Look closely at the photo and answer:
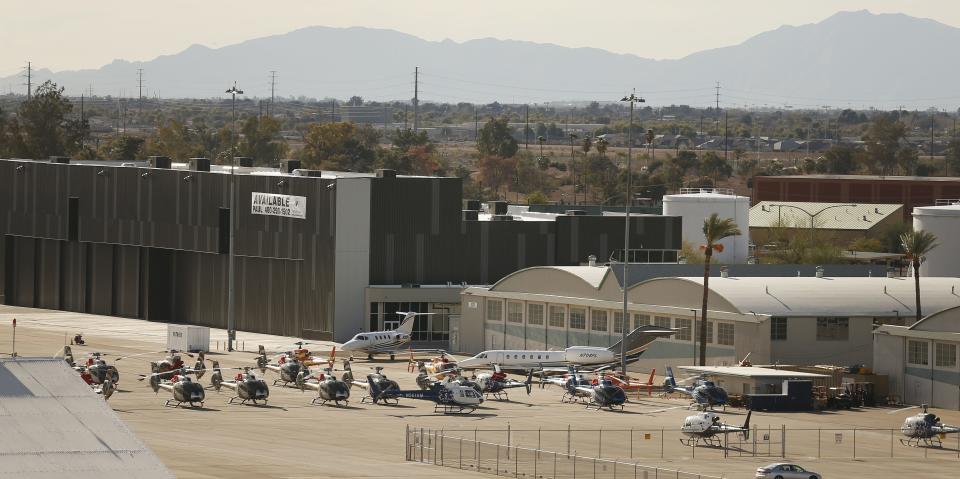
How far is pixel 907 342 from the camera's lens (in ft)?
324

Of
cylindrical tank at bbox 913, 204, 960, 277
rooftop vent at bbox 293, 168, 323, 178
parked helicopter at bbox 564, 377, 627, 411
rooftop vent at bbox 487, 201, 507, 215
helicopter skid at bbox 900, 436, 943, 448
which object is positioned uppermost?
rooftop vent at bbox 293, 168, 323, 178

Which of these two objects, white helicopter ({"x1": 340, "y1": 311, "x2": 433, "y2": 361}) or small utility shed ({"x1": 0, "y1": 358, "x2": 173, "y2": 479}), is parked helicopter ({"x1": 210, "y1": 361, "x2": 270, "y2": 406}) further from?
small utility shed ({"x1": 0, "y1": 358, "x2": 173, "y2": 479})

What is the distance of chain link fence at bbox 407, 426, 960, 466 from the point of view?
76.5 metres

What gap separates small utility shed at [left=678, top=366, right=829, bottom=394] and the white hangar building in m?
5.30

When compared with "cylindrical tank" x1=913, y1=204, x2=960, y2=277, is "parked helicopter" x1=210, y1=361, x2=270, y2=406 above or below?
below

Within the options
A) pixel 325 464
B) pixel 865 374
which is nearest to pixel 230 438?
pixel 325 464

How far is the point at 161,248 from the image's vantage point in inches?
5586

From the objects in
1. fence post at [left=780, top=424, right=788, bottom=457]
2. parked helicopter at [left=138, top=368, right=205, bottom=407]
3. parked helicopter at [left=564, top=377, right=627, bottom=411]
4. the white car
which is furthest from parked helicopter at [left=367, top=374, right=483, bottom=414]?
the white car

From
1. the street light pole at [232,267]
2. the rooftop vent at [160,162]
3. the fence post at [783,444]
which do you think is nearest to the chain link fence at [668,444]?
the fence post at [783,444]

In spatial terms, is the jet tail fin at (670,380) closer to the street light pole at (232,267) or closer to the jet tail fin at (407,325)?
the jet tail fin at (407,325)

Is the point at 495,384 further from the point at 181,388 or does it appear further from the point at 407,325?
the point at 407,325

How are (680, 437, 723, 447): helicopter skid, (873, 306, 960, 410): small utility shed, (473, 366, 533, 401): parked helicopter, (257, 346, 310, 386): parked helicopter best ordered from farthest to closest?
Result: (257, 346, 310, 386): parked helicopter < (473, 366, 533, 401): parked helicopter < (873, 306, 960, 410): small utility shed < (680, 437, 723, 447): helicopter skid

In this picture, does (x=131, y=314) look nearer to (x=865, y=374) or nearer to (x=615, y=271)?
(x=615, y=271)

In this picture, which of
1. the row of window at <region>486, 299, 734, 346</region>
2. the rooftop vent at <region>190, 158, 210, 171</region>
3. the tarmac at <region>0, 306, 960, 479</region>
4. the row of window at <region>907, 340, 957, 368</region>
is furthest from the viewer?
the rooftop vent at <region>190, 158, 210, 171</region>
